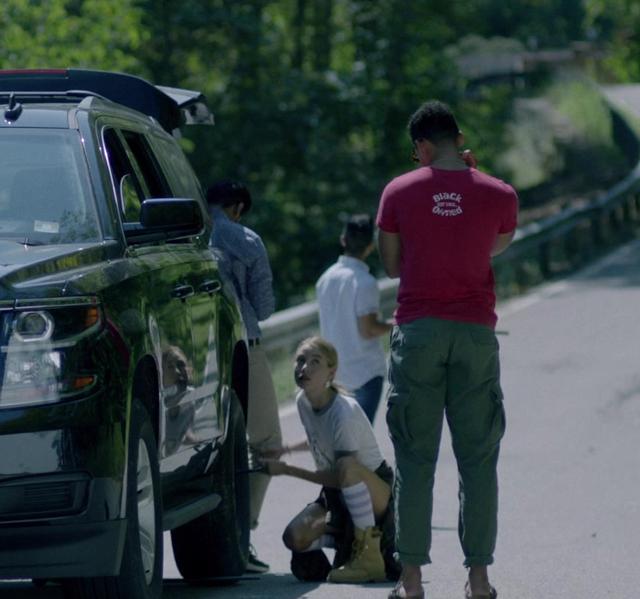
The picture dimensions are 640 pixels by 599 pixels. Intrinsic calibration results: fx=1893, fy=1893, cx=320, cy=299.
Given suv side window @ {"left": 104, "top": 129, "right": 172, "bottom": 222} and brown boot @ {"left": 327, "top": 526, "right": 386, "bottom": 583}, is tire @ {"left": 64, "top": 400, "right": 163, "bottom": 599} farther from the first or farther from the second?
brown boot @ {"left": 327, "top": 526, "right": 386, "bottom": 583}

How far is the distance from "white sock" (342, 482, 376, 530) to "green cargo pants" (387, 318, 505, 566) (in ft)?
4.10

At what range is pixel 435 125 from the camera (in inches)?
285

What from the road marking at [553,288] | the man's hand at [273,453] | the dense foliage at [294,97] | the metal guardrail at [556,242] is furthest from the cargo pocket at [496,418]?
the dense foliage at [294,97]

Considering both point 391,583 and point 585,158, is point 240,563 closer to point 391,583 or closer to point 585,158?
point 391,583

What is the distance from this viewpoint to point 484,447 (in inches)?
282

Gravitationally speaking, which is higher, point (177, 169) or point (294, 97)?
point (177, 169)

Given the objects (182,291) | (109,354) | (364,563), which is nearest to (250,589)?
(364,563)

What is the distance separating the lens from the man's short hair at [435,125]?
7234 millimetres

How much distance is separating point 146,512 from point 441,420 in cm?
118

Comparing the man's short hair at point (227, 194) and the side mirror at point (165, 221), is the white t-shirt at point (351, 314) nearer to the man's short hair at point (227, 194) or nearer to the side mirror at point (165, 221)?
the man's short hair at point (227, 194)

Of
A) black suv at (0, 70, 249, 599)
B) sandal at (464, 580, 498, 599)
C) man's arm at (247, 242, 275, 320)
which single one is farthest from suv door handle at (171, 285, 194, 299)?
man's arm at (247, 242, 275, 320)

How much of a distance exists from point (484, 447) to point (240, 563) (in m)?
1.73

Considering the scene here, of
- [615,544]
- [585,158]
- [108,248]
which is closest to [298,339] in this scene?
[615,544]

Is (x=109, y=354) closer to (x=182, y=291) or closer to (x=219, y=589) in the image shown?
(x=182, y=291)
